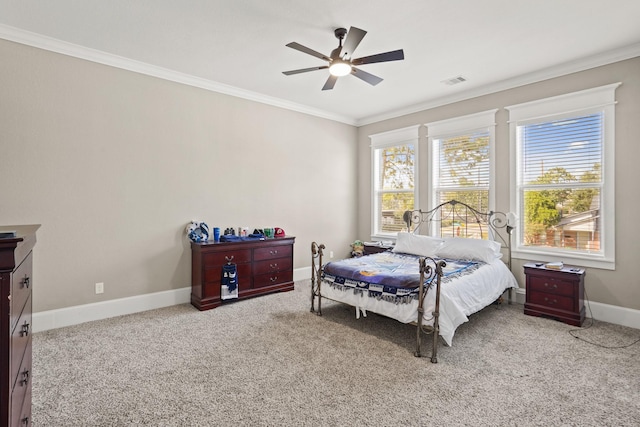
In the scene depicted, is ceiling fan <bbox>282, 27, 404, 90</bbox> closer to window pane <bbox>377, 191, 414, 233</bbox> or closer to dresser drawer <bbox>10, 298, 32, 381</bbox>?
dresser drawer <bbox>10, 298, 32, 381</bbox>

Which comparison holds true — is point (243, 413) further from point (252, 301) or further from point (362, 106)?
point (362, 106)

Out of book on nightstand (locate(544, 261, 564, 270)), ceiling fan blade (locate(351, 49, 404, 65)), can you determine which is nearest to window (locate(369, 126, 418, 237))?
book on nightstand (locate(544, 261, 564, 270))

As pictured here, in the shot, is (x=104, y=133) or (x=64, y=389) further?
(x=104, y=133)

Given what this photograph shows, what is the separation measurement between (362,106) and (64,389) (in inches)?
205

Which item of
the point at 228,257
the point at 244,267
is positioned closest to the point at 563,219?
the point at 244,267

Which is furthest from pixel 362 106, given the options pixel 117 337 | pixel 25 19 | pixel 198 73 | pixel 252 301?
pixel 117 337

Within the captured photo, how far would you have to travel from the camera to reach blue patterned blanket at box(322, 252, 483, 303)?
3127 millimetres

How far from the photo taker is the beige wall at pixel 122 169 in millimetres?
3373

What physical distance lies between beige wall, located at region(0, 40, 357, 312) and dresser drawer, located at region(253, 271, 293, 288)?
0.84 metres

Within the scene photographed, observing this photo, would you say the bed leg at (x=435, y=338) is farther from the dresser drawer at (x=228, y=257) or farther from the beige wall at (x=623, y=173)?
the dresser drawer at (x=228, y=257)

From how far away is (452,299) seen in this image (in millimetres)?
3012

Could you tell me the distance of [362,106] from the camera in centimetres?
569

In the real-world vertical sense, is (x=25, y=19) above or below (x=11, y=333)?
above

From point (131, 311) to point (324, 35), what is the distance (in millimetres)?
3801
